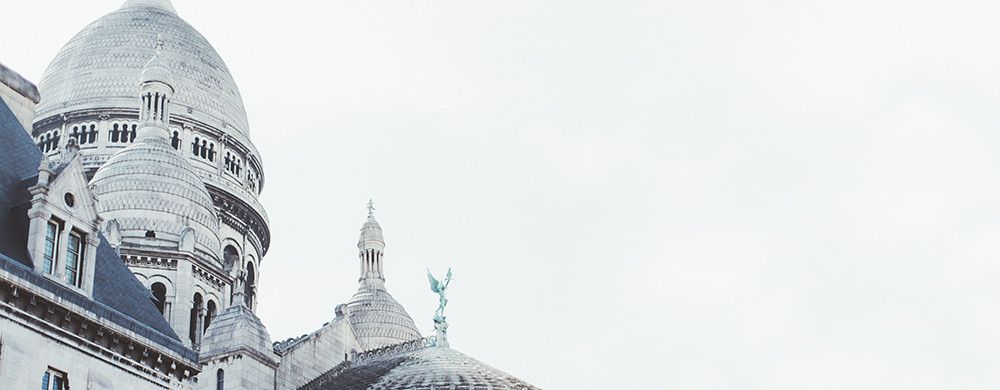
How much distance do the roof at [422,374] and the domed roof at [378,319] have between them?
9975 millimetres

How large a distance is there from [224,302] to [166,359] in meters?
33.4

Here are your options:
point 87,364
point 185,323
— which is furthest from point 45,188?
point 185,323

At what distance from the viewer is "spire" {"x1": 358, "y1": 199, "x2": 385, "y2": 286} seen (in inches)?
2968

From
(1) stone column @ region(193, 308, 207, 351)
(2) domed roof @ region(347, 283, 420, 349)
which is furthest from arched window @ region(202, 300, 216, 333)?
(2) domed roof @ region(347, 283, 420, 349)

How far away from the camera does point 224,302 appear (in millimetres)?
62469

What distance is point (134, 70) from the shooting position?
76000 millimetres

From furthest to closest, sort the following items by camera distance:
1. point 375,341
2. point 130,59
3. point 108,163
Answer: point 130,59, point 375,341, point 108,163

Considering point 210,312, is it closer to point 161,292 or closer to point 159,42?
point 161,292

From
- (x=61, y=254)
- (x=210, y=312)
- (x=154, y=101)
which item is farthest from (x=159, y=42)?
(x=61, y=254)

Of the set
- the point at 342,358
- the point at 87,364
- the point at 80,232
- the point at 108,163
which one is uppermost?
the point at 108,163

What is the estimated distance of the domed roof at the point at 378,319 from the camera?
7169cm

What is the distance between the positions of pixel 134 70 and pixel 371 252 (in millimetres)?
14211

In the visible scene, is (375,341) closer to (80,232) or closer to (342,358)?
(342,358)

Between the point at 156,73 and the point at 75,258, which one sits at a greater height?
the point at 156,73
